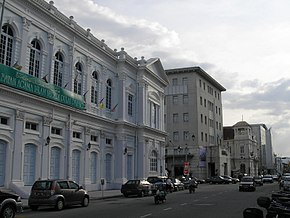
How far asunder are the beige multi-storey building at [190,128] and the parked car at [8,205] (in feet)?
196

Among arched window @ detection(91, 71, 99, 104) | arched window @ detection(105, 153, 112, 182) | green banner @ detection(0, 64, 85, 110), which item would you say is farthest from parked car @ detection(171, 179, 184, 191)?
green banner @ detection(0, 64, 85, 110)

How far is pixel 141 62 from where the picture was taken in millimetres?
46781

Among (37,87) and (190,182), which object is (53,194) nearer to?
(37,87)

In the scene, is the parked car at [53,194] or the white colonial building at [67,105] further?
the white colonial building at [67,105]

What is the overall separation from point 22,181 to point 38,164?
210cm

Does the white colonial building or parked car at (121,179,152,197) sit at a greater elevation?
the white colonial building

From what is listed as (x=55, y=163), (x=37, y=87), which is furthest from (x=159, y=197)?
(x=37, y=87)

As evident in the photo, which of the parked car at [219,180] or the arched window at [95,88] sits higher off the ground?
the arched window at [95,88]

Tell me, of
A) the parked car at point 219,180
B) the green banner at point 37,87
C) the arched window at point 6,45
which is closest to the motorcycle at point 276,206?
Result: the green banner at point 37,87

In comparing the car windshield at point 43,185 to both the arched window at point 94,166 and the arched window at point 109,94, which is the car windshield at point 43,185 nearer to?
the arched window at point 94,166

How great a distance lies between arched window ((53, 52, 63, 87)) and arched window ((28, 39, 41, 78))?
7.24 ft

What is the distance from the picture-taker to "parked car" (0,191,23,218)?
14.2 metres

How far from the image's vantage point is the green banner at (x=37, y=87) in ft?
83.7

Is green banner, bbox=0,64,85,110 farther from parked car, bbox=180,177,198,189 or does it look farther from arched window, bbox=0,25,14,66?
parked car, bbox=180,177,198,189
